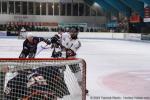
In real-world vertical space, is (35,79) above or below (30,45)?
below

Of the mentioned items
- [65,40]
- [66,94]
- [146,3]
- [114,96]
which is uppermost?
[146,3]

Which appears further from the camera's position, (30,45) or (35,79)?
(30,45)

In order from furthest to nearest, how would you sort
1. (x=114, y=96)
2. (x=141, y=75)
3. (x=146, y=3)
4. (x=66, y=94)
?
(x=146, y=3), (x=141, y=75), (x=114, y=96), (x=66, y=94)

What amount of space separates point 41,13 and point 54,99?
32.4 meters

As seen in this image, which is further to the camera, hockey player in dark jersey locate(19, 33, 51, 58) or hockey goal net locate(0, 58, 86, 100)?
hockey player in dark jersey locate(19, 33, 51, 58)

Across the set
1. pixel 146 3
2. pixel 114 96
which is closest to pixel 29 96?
pixel 114 96

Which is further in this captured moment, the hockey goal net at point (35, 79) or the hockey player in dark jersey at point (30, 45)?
the hockey player in dark jersey at point (30, 45)

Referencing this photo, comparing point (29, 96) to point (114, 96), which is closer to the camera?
point (29, 96)

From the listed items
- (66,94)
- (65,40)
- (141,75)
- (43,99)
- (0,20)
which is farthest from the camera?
(0,20)

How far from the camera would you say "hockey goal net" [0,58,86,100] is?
325 centimetres

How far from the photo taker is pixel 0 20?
34.1m

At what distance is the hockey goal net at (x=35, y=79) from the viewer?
3250mm

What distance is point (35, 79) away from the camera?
3.47 m

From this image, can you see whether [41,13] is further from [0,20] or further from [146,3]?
[146,3]
